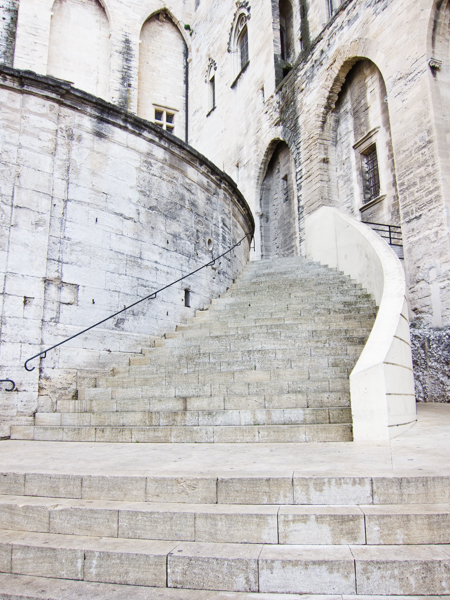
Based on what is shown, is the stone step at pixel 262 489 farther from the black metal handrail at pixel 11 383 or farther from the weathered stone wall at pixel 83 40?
the weathered stone wall at pixel 83 40

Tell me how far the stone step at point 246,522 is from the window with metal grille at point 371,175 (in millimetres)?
12208

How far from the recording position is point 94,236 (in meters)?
6.86

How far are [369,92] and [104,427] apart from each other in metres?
12.6

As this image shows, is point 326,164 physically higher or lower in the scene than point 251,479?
higher

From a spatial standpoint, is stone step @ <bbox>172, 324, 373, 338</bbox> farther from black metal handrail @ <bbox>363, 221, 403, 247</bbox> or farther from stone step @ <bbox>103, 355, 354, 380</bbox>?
black metal handrail @ <bbox>363, 221, 403, 247</bbox>

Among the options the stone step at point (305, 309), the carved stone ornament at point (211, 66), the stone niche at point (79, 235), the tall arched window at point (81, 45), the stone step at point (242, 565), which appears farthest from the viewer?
the carved stone ornament at point (211, 66)

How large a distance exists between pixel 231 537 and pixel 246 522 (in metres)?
0.11

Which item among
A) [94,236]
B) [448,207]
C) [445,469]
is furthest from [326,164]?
[445,469]

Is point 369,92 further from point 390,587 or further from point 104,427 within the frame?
point 390,587

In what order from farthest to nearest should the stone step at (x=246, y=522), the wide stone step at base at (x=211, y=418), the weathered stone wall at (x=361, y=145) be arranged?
1. the weathered stone wall at (x=361, y=145)
2. the wide stone step at base at (x=211, y=418)
3. the stone step at (x=246, y=522)

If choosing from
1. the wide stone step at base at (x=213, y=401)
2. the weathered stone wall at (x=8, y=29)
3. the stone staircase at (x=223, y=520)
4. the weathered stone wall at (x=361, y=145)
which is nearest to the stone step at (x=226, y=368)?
the wide stone step at base at (x=213, y=401)

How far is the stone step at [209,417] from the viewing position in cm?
449

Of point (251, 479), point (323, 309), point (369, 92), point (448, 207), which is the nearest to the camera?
point (251, 479)

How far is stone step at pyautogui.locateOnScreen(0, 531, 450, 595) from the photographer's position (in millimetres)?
2105
